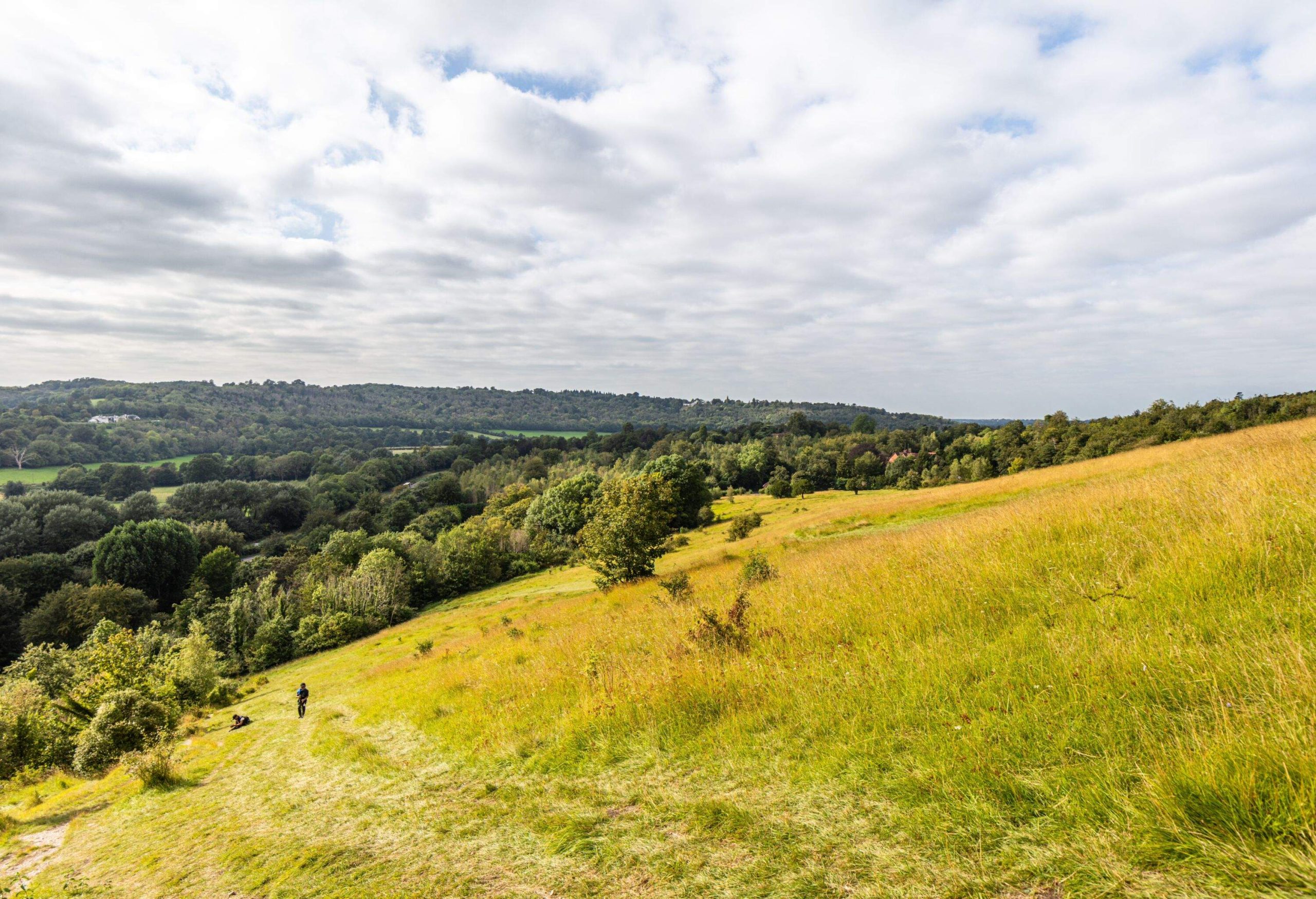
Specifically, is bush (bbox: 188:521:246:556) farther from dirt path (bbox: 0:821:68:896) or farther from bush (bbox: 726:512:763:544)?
dirt path (bbox: 0:821:68:896)

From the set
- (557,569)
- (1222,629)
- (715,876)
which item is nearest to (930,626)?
(1222,629)

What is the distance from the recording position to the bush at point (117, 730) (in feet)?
54.4

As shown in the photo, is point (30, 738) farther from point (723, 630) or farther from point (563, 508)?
point (563, 508)

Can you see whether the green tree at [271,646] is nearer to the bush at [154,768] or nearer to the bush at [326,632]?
the bush at [326,632]

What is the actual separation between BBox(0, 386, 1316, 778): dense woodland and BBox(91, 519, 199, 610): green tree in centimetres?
25

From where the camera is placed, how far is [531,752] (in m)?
7.87

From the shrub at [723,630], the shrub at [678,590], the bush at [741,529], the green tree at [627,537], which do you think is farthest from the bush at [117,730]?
the bush at [741,529]

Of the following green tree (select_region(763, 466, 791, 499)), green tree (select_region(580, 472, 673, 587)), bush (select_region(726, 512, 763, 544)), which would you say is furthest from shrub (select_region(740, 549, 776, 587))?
green tree (select_region(763, 466, 791, 499))

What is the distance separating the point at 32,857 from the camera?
36.4ft

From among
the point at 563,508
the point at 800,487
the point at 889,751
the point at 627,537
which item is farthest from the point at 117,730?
the point at 800,487

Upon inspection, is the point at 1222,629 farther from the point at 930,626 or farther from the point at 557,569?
the point at 557,569

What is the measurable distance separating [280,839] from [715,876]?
7237mm

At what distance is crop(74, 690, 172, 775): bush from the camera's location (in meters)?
16.6

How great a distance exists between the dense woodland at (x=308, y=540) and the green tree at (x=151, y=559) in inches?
9.9
